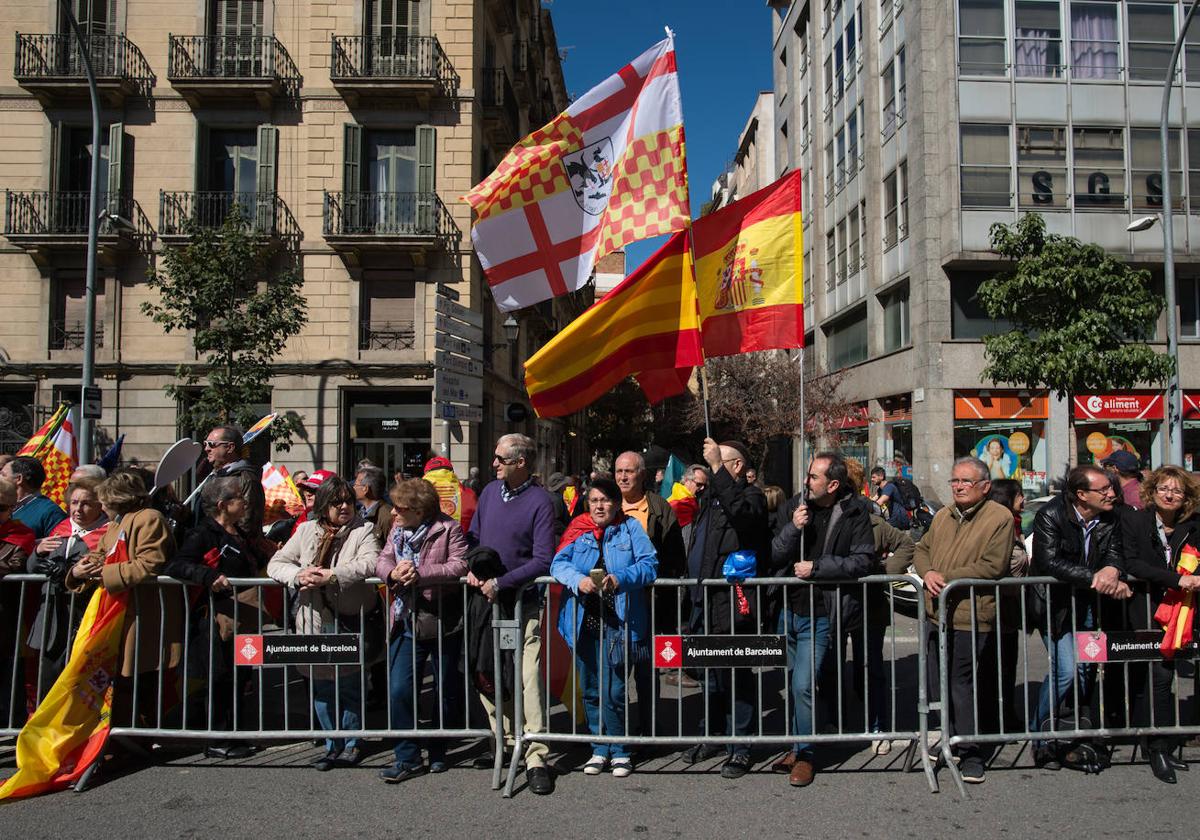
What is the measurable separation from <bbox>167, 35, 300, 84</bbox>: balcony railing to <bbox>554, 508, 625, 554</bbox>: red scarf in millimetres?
19613

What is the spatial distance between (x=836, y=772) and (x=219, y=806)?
11.1 ft

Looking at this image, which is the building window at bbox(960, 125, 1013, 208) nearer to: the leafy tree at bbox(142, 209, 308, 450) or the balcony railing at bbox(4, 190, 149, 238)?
the leafy tree at bbox(142, 209, 308, 450)

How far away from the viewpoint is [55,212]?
2075cm

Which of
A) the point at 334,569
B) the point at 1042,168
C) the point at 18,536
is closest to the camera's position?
the point at 334,569

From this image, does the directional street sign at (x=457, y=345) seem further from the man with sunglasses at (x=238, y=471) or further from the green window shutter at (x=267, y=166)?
the green window shutter at (x=267, y=166)

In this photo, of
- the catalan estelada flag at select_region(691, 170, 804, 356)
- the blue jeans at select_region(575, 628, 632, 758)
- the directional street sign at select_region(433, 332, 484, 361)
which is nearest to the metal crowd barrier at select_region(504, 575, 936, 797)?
Answer: the blue jeans at select_region(575, 628, 632, 758)

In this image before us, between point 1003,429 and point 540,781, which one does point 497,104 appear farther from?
point 540,781

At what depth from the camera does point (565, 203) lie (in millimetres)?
6137

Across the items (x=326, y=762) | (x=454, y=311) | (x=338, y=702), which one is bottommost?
(x=326, y=762)

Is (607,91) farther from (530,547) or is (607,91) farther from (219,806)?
(219,806)

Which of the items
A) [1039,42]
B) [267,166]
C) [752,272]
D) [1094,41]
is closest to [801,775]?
[752,272]

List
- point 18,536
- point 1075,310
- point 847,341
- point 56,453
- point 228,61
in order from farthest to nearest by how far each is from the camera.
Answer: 1. point 847,341
2. point 228,61
3. point 1075,310
4. point 56,453
5. point 18,536

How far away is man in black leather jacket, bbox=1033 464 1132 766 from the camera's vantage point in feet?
16.1

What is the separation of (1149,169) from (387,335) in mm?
20705
